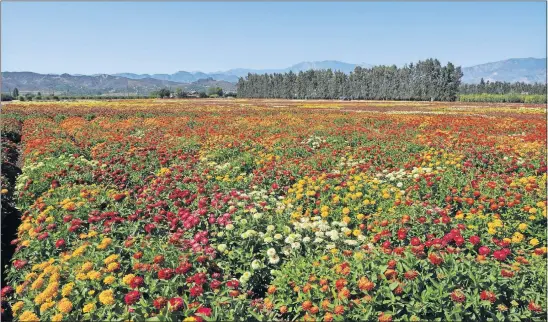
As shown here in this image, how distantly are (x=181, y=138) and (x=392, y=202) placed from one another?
9.28 metres

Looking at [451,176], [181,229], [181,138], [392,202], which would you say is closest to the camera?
[181,229]

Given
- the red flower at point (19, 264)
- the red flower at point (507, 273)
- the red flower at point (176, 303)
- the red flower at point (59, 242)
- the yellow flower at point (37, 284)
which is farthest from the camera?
the red flower at point (59, 242)

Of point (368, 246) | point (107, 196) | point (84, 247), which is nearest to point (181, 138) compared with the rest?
point (107, 196)

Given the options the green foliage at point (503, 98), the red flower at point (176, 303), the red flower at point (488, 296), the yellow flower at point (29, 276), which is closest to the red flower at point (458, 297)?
the red flower at point (488, 296)

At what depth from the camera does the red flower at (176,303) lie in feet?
12.0

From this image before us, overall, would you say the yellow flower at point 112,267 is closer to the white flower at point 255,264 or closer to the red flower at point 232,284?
the red flower at point 232,284

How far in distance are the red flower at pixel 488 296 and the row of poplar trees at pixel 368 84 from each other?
96.5m

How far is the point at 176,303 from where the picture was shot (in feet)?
12.1

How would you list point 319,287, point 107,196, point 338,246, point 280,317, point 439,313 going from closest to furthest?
point 439,313, point 319,287, point 280,317, point 338,246, point 107,196

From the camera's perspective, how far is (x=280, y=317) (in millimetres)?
4355

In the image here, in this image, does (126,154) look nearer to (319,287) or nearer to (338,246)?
(338,246)

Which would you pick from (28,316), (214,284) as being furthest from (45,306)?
(214,284)

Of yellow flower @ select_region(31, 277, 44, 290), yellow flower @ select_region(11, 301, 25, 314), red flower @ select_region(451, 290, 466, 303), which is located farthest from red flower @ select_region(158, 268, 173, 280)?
red flower @ select_region(451, 290, 466, 303)

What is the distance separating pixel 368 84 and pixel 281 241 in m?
105
